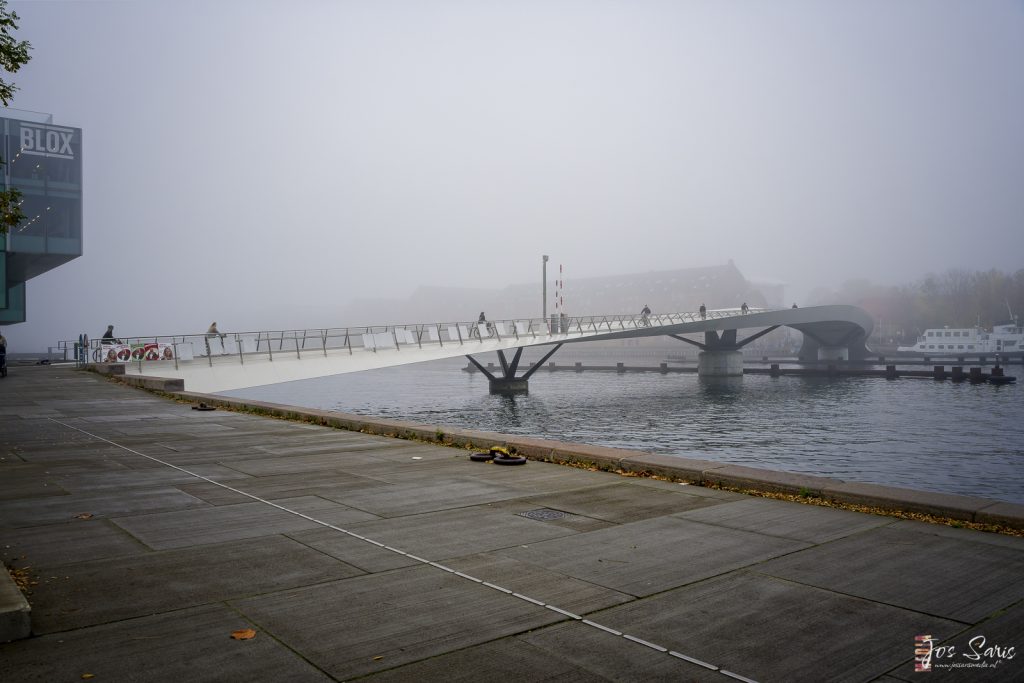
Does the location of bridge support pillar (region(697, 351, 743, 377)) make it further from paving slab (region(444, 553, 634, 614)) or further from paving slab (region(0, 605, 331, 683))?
paving slab (region(0, 605, 331, 683))

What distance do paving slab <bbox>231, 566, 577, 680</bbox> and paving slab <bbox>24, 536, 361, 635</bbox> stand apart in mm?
342

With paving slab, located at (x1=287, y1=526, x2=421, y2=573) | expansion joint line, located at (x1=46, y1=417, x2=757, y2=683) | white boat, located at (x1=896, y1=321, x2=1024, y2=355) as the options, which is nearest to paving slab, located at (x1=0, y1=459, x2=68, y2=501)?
expansion joint line, located at (x1=46, y1=417, x2=757, y2=683)

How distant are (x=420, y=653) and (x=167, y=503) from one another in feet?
18.3

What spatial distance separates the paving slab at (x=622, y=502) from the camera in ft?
27.3

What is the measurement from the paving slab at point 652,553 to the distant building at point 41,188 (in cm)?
7410

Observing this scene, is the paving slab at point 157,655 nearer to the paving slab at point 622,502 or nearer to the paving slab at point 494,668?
the paving slab at point 494,668

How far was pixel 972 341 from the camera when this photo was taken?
159125 mm

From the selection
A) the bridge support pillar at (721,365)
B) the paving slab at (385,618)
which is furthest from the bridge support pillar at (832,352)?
the paving slab at (385,618)

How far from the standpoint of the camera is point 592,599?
5.50m

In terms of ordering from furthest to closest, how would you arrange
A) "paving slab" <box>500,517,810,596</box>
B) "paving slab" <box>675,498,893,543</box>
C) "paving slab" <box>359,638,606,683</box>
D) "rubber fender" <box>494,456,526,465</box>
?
1. "rubber fender" <box>494,456,526,465</box>
2. "paving slab" <box>675,498,893,543</box>
3. "paving slab" <box>500,517,810,596</box>
4. "paving slab" <box>359,638,606,683</box>

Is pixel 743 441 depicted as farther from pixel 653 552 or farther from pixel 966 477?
pixel 653 552

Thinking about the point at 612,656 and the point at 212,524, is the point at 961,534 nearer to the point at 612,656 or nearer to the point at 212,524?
the point at 612,656

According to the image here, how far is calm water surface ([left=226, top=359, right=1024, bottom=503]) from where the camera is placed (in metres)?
27.7

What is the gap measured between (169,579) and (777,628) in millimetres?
4394
